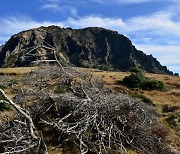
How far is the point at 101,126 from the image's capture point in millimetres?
12211

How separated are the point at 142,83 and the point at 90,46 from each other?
119552mm

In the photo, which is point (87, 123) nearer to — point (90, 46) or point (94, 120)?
point (94, 120)

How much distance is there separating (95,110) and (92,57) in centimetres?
13037

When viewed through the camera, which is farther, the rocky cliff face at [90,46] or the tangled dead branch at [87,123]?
the rocky cliff face at [90,46]

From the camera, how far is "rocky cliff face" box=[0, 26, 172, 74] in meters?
138

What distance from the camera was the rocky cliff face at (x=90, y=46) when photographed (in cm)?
13825

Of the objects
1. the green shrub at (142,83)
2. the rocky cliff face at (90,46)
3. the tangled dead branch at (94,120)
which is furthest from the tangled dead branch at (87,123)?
the rocky cliff face at (90,46)

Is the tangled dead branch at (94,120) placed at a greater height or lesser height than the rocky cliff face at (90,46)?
lesser

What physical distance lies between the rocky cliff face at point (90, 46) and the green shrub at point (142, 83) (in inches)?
3758

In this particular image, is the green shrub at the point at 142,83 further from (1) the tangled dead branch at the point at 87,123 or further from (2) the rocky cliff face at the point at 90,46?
(2) the rocky cliff face at the point at 90,46

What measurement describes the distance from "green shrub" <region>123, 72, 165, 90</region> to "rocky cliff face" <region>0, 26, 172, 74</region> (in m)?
95.5

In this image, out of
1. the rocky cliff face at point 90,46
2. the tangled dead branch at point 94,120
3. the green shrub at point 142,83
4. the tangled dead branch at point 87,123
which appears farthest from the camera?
the rocky cliff face at point 90,46

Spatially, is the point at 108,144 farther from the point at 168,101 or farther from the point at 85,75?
the point at 168,101

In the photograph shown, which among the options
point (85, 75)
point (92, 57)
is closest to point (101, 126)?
point (85, 75)
